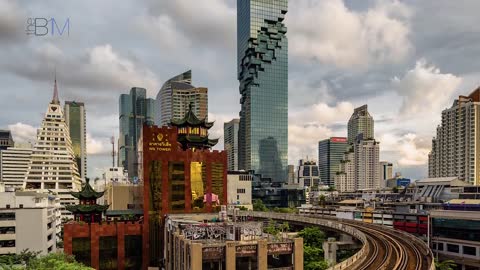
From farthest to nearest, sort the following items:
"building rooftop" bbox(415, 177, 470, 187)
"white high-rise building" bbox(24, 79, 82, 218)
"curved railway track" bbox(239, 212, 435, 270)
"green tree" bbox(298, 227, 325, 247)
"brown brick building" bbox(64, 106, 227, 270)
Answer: "white high-rise building" bbox(24, 79, 82, 218) → "building rooftop" bbox(415, 177, 470, 187) → "green tree" bbox(298, 227, 325, 247) → "brown brick building" bbox(64, 106, 227, 270) → "curved railway track" bbox(239, 212, 435, 270)

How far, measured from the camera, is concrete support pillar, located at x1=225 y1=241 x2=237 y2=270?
44875 millimetres

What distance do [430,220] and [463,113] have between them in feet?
460

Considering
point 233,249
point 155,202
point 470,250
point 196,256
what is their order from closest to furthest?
point 196,256, point 233,249, point 155,202, point 470,250

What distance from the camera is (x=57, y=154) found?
162500 millimetres

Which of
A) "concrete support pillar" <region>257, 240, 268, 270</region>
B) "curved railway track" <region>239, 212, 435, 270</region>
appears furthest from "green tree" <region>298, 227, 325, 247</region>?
"concrete support pillar" <region>257, 240, 268, 270</region>

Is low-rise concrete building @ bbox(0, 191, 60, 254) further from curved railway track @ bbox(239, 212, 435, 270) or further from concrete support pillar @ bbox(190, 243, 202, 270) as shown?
curved railway track @ bbox(239, 212, 435, 270)

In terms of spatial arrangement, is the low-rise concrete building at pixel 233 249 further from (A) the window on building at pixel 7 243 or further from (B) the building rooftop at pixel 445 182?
(B) the building rooftop at pixel 445 182

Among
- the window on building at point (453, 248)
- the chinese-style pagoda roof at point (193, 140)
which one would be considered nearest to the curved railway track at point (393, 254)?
the window on building at point (453, 248)

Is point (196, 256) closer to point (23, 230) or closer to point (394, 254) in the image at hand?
point (394, 254)

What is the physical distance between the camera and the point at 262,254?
4697cm

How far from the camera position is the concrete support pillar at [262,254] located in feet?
153

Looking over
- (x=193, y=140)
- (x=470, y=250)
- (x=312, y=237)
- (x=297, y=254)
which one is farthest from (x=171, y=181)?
(x=470, y=250)

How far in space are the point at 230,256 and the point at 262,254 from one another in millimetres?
4696

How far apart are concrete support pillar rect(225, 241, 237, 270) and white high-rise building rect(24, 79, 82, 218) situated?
411 ft
